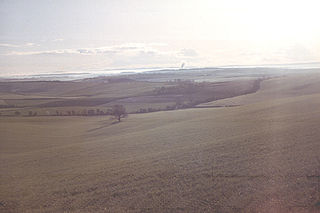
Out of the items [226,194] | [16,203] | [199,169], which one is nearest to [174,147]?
[199,169]

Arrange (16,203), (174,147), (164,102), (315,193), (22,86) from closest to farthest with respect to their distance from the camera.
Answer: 1. (315,193)
2. (16,203)
3. (174,147)
4. (164,102)
5. (22,86)

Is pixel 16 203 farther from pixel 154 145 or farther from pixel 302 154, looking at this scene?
pixel 302 154

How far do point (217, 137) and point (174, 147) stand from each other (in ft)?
10.8

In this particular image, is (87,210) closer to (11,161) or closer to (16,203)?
(16,203)

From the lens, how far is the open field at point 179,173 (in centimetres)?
1080

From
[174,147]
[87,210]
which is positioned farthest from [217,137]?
[87,210]

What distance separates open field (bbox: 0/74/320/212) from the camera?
10797mm

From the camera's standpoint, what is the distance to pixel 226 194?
36.2 feet

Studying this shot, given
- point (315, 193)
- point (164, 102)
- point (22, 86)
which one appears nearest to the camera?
point (315, 193)

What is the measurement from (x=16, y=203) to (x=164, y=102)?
4637 cm

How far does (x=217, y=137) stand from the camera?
68.6ft

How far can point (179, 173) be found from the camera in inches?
548

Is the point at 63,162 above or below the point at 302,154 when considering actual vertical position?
below

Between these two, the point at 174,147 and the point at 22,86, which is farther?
the point at 22,86
